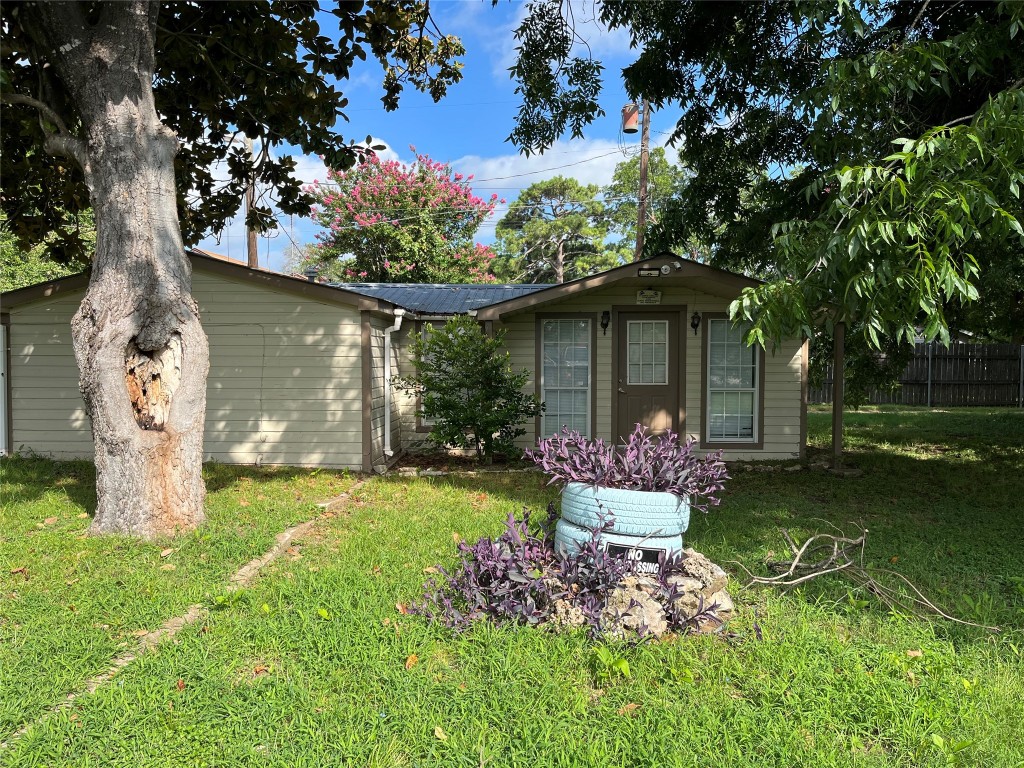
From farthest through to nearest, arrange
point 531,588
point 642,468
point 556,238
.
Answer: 1. point 556,238
2. point 642,468
3. point 531,588

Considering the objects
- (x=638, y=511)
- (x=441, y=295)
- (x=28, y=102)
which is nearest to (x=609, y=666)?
(x=638, y=511)

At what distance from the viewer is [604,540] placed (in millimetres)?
3697

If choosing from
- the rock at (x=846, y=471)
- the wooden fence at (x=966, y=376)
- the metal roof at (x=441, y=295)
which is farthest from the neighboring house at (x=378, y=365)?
the wooden fence at (x=966, y=376)

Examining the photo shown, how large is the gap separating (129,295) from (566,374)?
5.94 metres

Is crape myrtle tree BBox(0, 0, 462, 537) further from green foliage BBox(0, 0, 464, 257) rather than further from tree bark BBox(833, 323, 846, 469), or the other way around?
tree bark BBox(833, 323, 846, 469)

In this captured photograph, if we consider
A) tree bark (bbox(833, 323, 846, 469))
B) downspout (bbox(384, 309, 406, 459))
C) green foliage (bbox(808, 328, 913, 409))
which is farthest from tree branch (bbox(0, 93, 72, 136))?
green foliage (bbox(808, 328, 913, 409))

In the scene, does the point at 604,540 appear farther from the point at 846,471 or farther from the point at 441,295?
the point at 441,295

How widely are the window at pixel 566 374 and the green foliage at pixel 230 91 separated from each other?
3.72 meters

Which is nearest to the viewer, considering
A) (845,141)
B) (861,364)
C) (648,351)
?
(845,141)

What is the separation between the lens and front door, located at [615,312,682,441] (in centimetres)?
931

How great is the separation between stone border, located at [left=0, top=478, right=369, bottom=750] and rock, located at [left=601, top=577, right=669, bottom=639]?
90.9 inches

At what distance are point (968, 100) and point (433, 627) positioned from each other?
6.77 metres

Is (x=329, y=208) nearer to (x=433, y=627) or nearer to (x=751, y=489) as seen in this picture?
(x=751, y=489)

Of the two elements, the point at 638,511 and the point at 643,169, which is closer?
the point at 638,511
